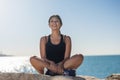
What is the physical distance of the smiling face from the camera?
Answer: 8.13 m

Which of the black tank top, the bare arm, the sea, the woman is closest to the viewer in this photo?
the woman

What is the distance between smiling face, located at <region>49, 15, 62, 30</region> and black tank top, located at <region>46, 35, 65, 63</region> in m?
0.38

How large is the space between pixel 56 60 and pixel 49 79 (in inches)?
33.6

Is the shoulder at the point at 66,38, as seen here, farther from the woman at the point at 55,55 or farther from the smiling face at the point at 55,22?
the smiling face at the point at 55,22

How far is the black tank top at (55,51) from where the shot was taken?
26.7ft

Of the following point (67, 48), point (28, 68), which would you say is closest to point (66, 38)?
point (67, 48)

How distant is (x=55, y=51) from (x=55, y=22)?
0.71m

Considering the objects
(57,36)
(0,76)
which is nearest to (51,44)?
(57,36)

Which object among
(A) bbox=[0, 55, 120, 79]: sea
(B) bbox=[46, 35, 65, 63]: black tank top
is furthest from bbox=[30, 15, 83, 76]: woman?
(A) bbox=[0, 55, 120, 79]: sea

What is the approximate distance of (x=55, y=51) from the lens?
8.13 meters

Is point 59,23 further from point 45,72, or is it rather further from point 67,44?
point 45,72

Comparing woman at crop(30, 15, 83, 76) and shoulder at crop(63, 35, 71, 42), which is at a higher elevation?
shoulder at crop(63, 35, 71, 42)

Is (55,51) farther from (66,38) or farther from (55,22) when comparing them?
(55,22)

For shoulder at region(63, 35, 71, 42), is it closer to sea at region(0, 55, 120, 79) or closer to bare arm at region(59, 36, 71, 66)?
bare arm at region(59, 36, 71, 66)
